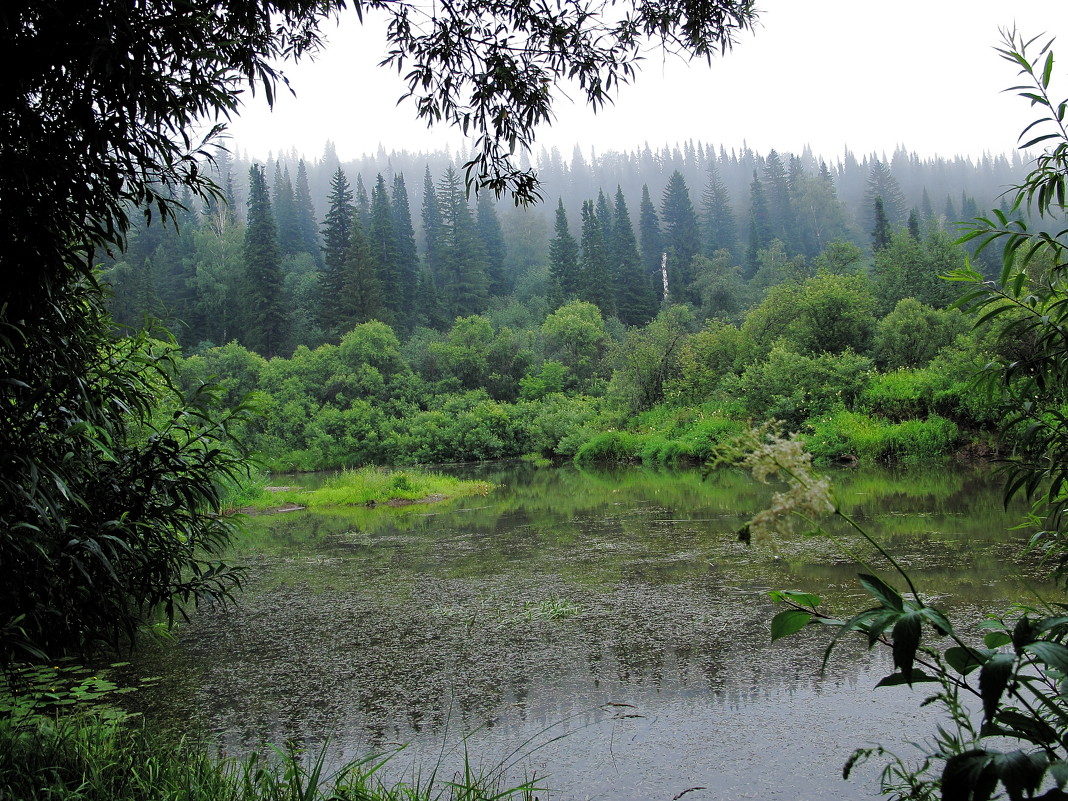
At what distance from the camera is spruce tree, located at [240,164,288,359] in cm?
3859

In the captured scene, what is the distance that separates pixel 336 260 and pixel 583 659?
3966 cm

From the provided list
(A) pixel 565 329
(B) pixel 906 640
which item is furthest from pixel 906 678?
(A) pixel 565 329

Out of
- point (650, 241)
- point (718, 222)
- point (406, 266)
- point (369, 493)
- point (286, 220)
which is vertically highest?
point (286, 220)

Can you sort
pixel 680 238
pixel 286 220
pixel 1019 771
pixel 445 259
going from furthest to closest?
pixel 286 220
pixel 680 238
pixel 445 259
pixel 1019 771

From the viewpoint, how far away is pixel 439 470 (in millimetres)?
21938

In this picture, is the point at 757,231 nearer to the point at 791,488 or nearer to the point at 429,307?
the point at 429,307

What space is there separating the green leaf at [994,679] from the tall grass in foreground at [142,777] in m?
1.57

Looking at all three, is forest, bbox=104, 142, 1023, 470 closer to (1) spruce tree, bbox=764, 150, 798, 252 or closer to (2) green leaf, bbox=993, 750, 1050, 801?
(1) spruce tree, bbox=764, 150, 798, 252

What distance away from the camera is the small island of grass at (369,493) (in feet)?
46.4

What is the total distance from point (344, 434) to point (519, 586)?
23331 millimetres

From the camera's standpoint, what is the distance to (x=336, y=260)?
41.1 metres

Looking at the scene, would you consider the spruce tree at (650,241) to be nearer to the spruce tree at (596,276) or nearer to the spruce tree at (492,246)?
the spruce tree at (492,246)

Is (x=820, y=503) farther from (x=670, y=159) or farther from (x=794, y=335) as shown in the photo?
(x=670, y=159)

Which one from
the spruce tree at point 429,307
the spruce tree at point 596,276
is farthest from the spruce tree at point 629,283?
the spruce tree at point 429,307
